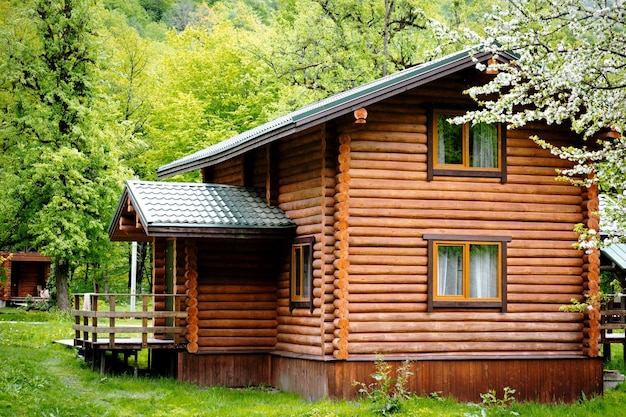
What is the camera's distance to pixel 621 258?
2272 centimetres

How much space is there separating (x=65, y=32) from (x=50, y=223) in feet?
23.3

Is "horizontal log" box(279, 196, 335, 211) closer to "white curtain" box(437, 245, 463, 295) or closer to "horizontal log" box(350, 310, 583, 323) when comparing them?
"horizontal log" box(350, 310, 583, 323)

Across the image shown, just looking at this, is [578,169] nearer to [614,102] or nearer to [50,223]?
[614,102]

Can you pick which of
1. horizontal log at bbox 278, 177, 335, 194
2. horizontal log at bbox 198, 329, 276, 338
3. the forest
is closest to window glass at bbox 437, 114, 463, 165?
horizontal log at bbox 278, 177, 335, 194

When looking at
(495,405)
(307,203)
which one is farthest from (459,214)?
(495,405)

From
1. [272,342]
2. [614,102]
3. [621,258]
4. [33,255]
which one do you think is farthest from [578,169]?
[33,255]

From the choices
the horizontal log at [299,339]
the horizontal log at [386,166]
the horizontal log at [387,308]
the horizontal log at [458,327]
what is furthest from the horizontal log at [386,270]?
the horizontal log at [386,166]

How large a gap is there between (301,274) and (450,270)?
294cm

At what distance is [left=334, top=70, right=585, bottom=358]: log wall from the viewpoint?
17.2m

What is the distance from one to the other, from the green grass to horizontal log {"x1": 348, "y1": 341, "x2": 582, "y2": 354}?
985 millimetres

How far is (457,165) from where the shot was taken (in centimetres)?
1809

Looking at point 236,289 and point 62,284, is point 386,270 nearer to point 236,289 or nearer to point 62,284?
point 236,289

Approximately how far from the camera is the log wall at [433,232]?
1725 centimetres

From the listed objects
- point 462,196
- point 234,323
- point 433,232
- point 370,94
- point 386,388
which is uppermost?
point 370,94
